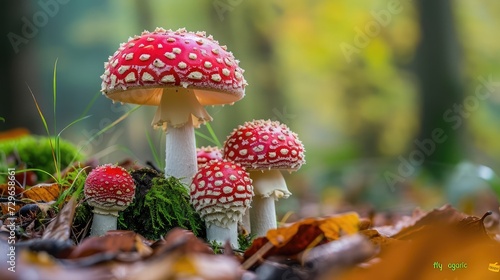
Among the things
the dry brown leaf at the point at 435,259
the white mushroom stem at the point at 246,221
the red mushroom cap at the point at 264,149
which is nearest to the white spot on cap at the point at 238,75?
the red mushroom cap at the point at 264,149

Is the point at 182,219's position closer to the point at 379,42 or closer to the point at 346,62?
the point at 379,42

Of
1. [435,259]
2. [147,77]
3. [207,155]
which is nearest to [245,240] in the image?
[207,155]

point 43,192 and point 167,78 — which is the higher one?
point 167,78

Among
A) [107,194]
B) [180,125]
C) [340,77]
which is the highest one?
[340,77]

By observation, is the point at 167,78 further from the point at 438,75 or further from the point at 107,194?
the point at 438,75

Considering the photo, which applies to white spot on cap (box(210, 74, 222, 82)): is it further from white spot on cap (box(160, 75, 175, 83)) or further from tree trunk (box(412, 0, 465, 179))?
tree trunk (box(412, 0, 465, 179))

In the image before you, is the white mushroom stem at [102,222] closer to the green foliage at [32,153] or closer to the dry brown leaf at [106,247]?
the dry brown leaf at [106,247]

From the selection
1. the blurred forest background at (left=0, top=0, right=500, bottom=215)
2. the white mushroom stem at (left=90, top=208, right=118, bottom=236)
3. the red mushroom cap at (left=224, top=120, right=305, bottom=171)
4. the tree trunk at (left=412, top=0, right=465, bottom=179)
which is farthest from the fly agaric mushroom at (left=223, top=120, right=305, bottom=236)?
the tree trunk at (left=412, top=0, right=465, bottom=179)

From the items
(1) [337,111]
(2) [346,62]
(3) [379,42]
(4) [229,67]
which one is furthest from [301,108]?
(4) [229,67]
